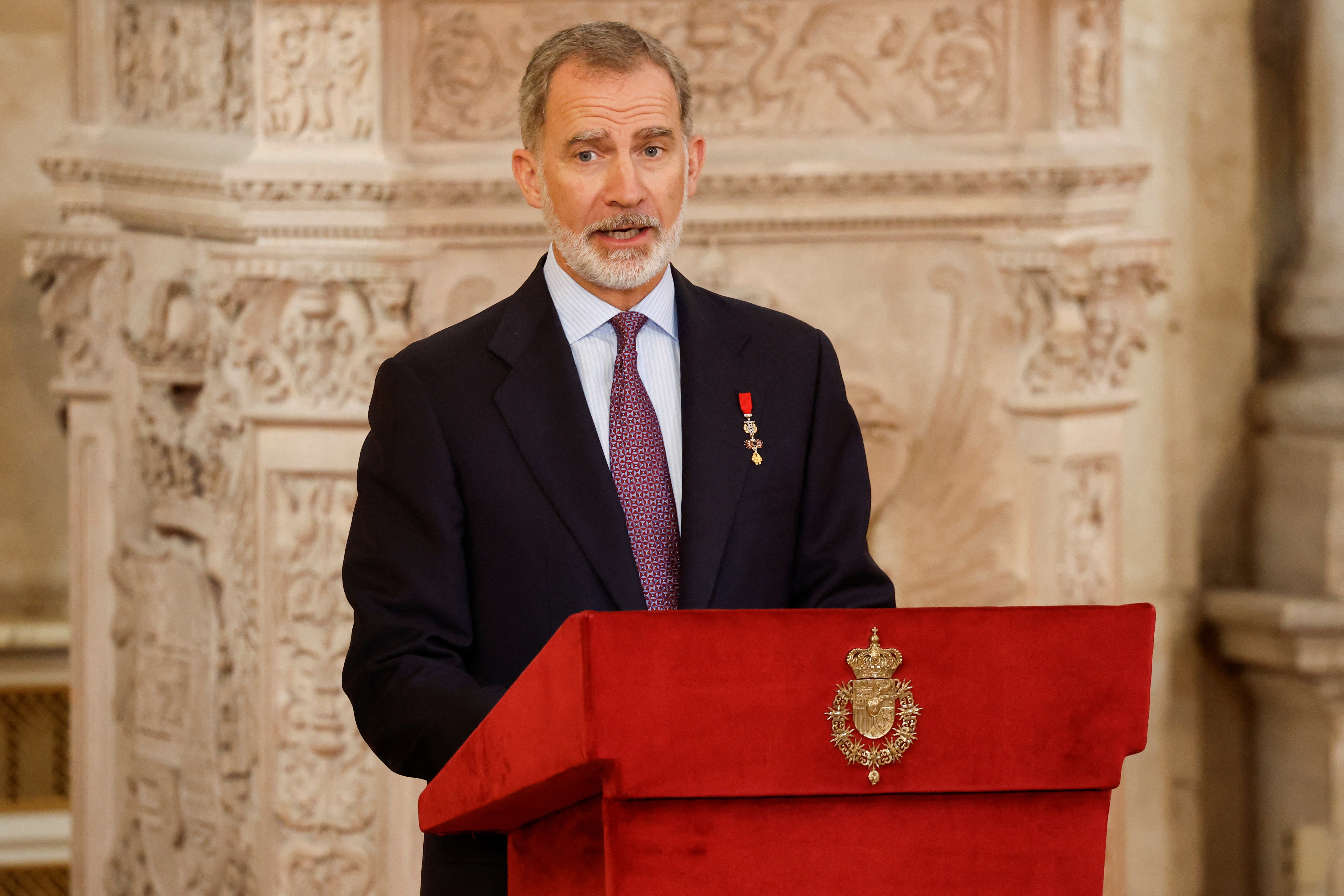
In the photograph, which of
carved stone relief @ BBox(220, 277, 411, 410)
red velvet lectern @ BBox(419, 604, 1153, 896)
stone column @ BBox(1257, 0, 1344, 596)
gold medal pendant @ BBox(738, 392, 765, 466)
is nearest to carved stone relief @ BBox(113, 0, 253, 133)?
carved stone relief @ BBox(220, 277, 411, 410)

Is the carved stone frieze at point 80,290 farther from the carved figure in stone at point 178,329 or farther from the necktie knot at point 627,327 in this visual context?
the necktie knot at point 627,327

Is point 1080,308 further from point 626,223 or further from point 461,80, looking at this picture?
point 626,223

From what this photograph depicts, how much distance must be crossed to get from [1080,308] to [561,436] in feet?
8.90

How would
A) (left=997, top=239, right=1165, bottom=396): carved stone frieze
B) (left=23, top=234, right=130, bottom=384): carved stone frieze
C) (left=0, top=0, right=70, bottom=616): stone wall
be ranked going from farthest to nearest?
(left=0, top=0, right=70, bottom=616): stone wall, (left=23, top=234, right=130, bottom=384): carved stone frieze, (left=997, top=239, right=1165, bottom=396): carved stone frieze

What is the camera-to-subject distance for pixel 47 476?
21.5ft

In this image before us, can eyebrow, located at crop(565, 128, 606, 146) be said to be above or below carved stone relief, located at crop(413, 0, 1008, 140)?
below

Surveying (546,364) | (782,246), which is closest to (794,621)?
(546,364)

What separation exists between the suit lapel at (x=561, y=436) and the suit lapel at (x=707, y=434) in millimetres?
71

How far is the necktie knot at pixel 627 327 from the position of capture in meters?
2.09

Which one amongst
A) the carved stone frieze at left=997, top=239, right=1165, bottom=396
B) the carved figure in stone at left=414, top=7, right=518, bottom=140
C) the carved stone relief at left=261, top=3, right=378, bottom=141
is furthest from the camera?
the carved stone frieze at left=997, top=239, right=1165, bottom=396

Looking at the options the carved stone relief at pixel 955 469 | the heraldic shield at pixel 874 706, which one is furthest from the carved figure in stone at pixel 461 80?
the heraldic shield at pixel 874 706

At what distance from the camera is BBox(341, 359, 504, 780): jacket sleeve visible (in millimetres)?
1861

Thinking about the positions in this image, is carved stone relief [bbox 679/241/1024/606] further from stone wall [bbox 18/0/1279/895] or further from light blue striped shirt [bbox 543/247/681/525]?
light blue striped shirt [bbox 543/247/681/525]

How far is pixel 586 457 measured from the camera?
1.99 meters
